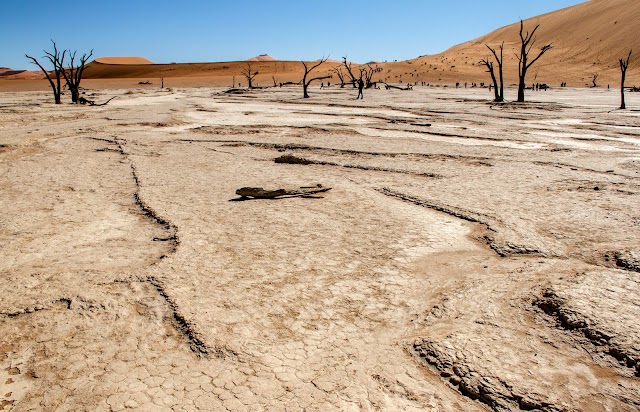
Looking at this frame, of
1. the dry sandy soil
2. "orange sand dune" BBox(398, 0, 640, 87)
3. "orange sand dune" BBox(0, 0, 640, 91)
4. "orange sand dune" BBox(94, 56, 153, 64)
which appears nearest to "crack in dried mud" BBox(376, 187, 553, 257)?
the dry sandy soil

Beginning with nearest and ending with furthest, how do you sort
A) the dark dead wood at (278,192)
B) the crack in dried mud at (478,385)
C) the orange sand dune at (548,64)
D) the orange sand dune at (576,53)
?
the crack in dried mud at (478,385) < the dark dead wood at (278,192) < the orange sand dune at (576,53) < the orange sand dune at (548,64)

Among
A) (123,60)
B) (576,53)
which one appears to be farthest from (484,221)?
(123,60)

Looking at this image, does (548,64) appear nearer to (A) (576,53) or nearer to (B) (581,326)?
(A) (576,53)

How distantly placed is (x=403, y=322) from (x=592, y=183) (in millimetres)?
3313

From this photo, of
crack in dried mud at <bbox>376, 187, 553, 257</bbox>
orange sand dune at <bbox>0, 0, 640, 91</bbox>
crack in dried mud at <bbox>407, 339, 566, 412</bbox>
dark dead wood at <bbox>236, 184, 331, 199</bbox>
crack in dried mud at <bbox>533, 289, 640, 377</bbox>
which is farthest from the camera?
orange sand dune at <bbox>0, 0, 640, 91</bbox>

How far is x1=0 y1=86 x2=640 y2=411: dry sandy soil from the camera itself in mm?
1773

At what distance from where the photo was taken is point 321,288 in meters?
2.50

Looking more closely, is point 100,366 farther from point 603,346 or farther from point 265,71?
point 265,71

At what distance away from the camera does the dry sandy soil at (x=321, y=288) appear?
1773 mm

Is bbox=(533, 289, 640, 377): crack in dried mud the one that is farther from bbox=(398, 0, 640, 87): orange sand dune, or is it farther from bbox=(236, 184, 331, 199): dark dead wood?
bbox=(398, 0, 640, 87): orange sand dune

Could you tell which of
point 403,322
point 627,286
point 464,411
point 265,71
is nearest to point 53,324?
point 403,322

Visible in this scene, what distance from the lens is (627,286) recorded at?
2461mm

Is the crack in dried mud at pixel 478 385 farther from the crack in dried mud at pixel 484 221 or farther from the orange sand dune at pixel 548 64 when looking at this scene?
the orange sand dune at pixel 548 64

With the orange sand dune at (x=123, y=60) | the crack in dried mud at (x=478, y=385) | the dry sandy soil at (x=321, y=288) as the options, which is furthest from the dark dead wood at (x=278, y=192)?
the orange sand dune at (x=123, y=60)
